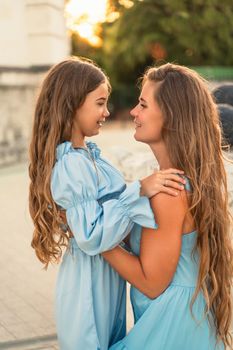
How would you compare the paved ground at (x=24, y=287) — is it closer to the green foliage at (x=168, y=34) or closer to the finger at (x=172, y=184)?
the finger at (x=172, y=184)

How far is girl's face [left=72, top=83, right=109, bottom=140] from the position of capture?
7.73ft

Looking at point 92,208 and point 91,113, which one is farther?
point 91,113

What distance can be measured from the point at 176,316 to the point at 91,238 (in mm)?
455

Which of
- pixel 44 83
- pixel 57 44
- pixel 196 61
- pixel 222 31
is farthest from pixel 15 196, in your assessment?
pixel 196 61

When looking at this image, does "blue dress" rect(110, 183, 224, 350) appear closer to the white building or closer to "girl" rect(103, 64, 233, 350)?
"girl" rect(103, 64, 233, 350)

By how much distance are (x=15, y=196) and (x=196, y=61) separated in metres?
24.7

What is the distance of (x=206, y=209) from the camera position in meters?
2.17

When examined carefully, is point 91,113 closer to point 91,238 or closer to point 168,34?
point 91,238

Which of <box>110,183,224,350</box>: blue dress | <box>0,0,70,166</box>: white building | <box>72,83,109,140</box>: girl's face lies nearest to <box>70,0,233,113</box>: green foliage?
<box>0,0,70,166</box>: white building

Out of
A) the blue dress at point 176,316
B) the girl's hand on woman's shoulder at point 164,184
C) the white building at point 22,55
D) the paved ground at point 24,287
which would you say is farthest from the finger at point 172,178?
the white building at point 22,55

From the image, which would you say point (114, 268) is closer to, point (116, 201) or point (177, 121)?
point (116, 201)

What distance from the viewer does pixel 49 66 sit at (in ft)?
43.2

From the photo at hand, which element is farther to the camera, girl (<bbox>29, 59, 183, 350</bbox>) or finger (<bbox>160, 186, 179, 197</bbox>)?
girl (<bbox>29, 59, 183, 350</bbox>)

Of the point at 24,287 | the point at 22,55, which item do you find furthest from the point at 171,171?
the point at 22,55
